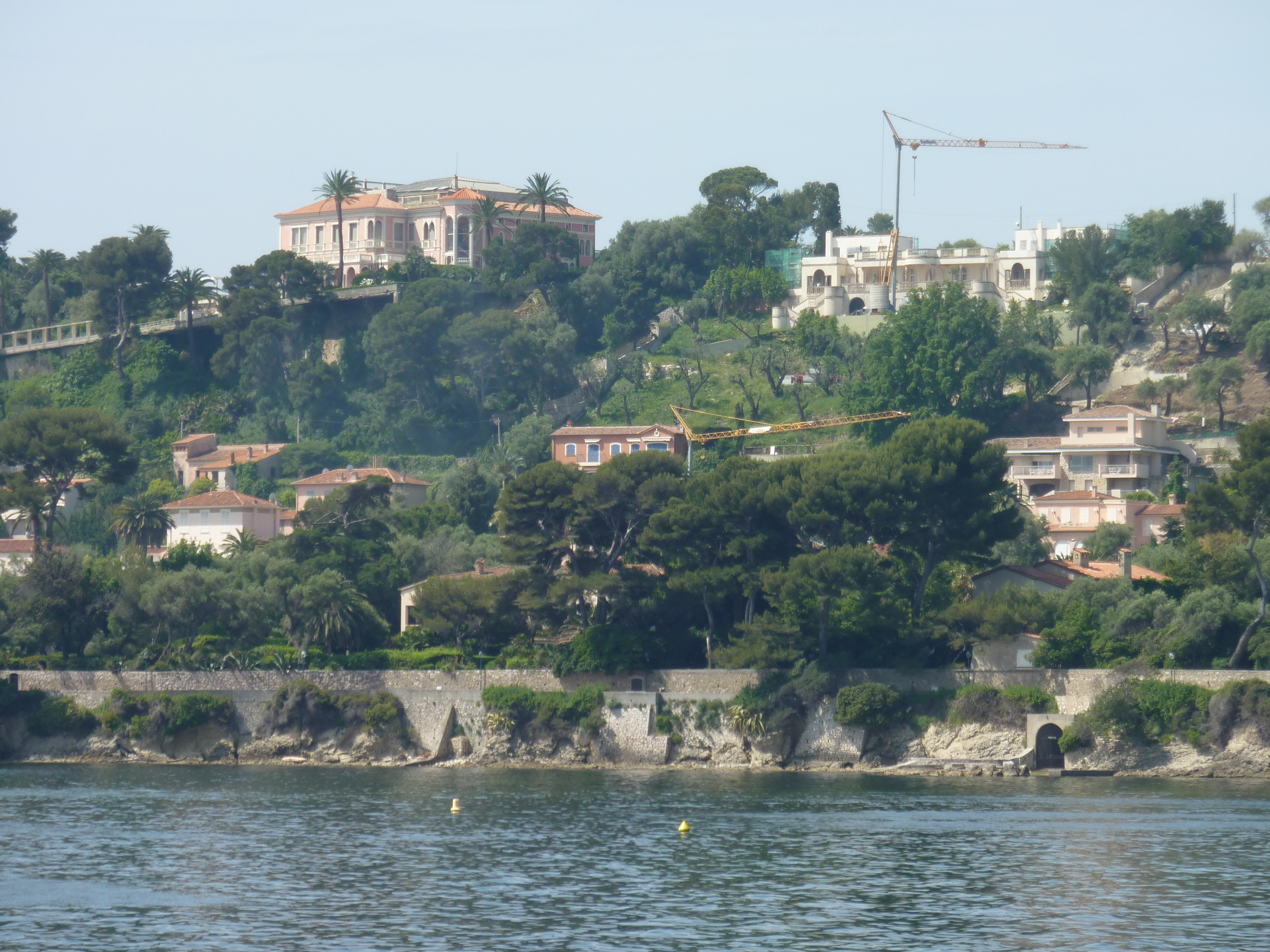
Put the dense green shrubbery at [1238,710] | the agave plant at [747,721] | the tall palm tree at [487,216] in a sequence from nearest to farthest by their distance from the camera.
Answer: the dense green shrubbery at [1238,710] < the agave plant at [747,721] < the tall palm tree at [487,216]

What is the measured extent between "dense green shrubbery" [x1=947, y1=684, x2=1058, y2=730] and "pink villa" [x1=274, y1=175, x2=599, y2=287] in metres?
84.7

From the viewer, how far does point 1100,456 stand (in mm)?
106438

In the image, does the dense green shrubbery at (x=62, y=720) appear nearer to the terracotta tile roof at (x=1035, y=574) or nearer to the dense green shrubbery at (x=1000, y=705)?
the dense green shrubbery at (x=1000, y=705)

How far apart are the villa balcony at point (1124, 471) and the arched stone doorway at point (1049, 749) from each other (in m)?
39.9

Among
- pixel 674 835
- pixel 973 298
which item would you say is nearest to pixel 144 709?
pixel 674 835

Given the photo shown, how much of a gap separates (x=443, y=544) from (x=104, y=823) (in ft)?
130

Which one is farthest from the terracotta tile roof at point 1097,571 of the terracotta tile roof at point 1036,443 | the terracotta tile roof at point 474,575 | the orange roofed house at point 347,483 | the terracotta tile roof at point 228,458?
the terracotta tile roof at point 228,458

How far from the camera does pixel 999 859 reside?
48375mm

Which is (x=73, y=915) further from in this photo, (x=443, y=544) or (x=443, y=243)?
(x=443, y=243)

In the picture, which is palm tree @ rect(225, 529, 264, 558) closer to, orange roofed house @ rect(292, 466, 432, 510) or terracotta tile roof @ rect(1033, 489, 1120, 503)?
orange roofed house @ rect(292, 466, 432, 510)

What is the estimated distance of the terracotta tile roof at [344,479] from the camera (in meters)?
114

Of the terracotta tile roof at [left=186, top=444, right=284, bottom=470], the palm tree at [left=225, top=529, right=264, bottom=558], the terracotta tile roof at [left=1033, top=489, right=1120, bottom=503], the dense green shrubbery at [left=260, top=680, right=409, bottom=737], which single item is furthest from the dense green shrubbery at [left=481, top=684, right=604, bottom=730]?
the terracotta tile roof at [left=186, top=444, right=284, bottom=470]

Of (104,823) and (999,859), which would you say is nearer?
(999,859)

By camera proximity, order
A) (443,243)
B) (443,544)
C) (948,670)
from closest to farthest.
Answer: (948,670)
(443,544)
(443,243)
